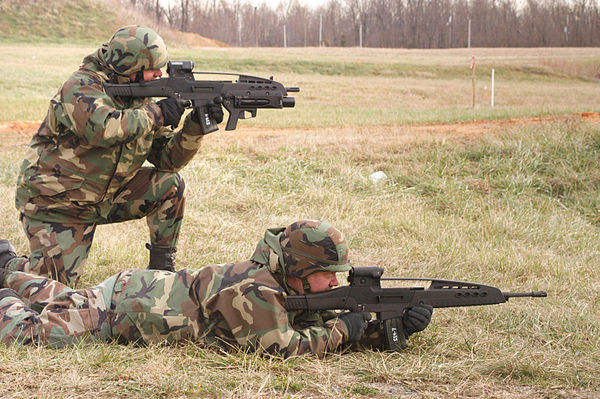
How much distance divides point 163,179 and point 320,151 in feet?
16.5

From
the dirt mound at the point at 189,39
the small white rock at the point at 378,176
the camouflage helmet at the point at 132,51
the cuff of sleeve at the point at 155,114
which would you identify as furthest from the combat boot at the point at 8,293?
the dirt mound at the point at 189,39

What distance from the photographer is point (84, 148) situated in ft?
15.5

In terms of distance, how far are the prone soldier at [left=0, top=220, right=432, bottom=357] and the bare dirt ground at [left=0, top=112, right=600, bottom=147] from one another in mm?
6794

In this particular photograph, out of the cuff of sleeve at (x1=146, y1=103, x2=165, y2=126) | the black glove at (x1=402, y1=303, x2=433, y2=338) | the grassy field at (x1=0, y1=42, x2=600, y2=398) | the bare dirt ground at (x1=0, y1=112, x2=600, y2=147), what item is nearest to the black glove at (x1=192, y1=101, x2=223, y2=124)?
the cuff of sleeve at (x1=146, y1=103, x2=165, y2=126)

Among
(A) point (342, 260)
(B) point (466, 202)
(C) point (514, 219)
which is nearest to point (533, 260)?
(C) point (514, 219)

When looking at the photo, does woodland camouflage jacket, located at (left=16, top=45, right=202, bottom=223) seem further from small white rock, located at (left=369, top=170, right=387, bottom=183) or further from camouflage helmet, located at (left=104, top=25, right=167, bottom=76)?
small white rock, located at (left=369, top=170, right=387, bottom=183)

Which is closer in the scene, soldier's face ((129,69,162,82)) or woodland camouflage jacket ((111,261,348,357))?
woodland camouflage jacket ((111,261,348,357))

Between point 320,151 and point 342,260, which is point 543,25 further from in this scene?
point 342,260

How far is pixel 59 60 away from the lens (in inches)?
1053

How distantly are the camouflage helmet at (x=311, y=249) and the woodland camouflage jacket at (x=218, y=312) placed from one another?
0.51ft

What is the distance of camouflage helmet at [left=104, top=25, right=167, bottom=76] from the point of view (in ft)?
15.0

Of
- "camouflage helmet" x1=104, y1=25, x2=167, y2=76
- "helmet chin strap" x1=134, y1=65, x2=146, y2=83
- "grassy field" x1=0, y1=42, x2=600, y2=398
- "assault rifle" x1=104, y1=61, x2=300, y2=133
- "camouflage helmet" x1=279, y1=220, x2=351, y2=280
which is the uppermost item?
"camouflage helmet" x1=104, y1=25, x2=167, y2=76

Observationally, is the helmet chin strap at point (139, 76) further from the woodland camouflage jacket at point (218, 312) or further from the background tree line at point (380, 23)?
the background tree line at point (380, 23)

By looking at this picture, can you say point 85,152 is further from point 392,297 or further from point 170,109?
point 392,297
